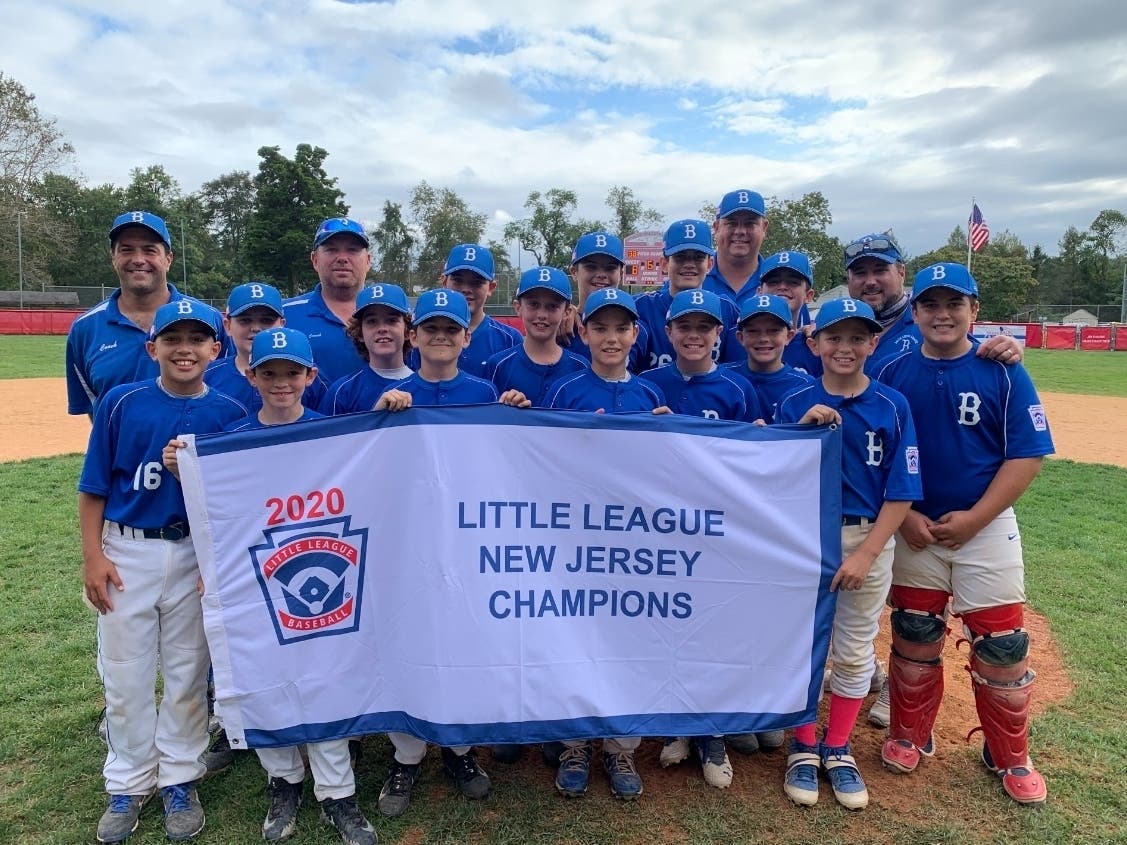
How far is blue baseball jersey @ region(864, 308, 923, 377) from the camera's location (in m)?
4.25

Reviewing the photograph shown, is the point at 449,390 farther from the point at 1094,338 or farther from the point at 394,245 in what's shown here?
the point at 394,245

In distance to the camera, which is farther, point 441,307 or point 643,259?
point 643,259

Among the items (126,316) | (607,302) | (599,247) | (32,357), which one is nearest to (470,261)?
(599,247)

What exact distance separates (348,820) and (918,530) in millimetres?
3201

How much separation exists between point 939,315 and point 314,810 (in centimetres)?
408

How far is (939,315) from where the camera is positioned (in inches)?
154

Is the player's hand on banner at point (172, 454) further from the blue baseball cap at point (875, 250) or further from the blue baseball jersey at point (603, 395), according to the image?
Result: the blue baseball cap at point (875, 250)

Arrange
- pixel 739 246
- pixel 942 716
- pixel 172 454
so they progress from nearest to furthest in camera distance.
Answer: pixel 172 454 < pixel 942 716 < pixel 739 246

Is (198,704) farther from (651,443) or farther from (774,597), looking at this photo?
(774,597)

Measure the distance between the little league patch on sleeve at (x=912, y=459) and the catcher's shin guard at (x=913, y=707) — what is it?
1118 millimetres

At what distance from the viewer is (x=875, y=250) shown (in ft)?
15.7

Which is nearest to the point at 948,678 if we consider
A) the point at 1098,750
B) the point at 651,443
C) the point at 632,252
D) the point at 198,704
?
the point at 1098,750

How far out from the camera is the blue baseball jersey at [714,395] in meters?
4.20

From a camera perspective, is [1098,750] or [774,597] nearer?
[774,597]
